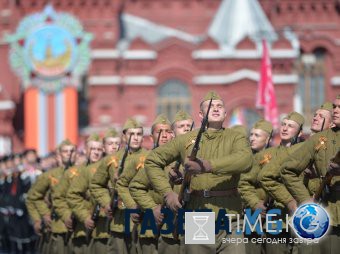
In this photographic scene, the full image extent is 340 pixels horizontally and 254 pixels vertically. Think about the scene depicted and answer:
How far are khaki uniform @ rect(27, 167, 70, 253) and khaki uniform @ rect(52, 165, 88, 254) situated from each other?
0.23m

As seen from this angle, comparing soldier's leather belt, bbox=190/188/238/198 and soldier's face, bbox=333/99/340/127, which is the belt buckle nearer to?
soldier's leather belt, bbox=190/188/238/198

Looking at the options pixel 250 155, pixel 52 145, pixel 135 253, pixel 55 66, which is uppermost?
pixel 55 66

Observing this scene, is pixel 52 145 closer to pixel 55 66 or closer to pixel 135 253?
pixel 55 66

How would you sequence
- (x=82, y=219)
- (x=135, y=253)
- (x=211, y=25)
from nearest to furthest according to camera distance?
(x=135, y=253), (x=82, y=219), (x=211, y=25)

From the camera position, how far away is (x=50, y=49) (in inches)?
1545

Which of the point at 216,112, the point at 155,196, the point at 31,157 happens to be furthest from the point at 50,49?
the point at 216,112

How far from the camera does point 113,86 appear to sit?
134ft

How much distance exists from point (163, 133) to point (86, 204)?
2.18 meters

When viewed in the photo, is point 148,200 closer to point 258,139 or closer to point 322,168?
point 322,168

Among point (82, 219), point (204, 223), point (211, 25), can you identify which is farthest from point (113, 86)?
point (204, 223)

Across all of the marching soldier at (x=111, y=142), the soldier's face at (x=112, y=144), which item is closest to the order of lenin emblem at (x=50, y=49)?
the marching soldier at (x=111, y=142)

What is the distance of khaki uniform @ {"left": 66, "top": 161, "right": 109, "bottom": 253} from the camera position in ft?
45.5

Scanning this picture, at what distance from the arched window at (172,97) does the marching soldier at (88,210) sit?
26.1 meters

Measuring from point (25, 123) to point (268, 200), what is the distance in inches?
1146
